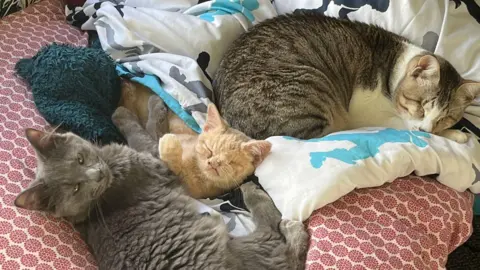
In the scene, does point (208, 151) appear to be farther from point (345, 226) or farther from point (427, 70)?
point (427, 70)

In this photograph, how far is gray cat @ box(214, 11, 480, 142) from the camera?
1.61m

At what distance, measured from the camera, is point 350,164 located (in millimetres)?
1409

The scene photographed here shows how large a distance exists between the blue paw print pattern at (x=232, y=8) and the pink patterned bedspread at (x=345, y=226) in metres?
0.69

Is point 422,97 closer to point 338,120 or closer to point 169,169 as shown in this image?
point 338,120

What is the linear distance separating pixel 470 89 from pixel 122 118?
1.04m

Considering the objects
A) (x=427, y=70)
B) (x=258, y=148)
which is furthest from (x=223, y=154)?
(x=427, y=70)

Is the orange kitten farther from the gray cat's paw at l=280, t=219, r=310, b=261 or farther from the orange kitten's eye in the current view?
the gray cat's paw at l=280, t=219, r=310, b=261

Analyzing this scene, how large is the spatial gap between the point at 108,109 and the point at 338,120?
0.73 m

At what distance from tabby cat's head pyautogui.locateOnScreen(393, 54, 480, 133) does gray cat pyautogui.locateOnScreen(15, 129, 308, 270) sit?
57 centimetres

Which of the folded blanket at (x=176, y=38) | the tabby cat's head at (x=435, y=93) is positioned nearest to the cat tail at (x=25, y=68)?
the folded blanket at (x=176, y=38)

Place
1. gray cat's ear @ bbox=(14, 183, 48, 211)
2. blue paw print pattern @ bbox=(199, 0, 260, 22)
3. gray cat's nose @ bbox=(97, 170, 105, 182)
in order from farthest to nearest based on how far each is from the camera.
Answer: blue paw print pattern @ bbox=(199, 0, 260, 22) → gray cat's nose @ bbox=(97, 170, 105, 182) → gray cat's ear @ bbox=(14, 183, 48, 211)

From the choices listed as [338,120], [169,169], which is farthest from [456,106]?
[169,169]

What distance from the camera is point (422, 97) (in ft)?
5.44

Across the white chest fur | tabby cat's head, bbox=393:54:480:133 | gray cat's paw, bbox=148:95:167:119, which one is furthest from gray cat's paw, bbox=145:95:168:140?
tabby cat's head, bbox=393:54:480:133
